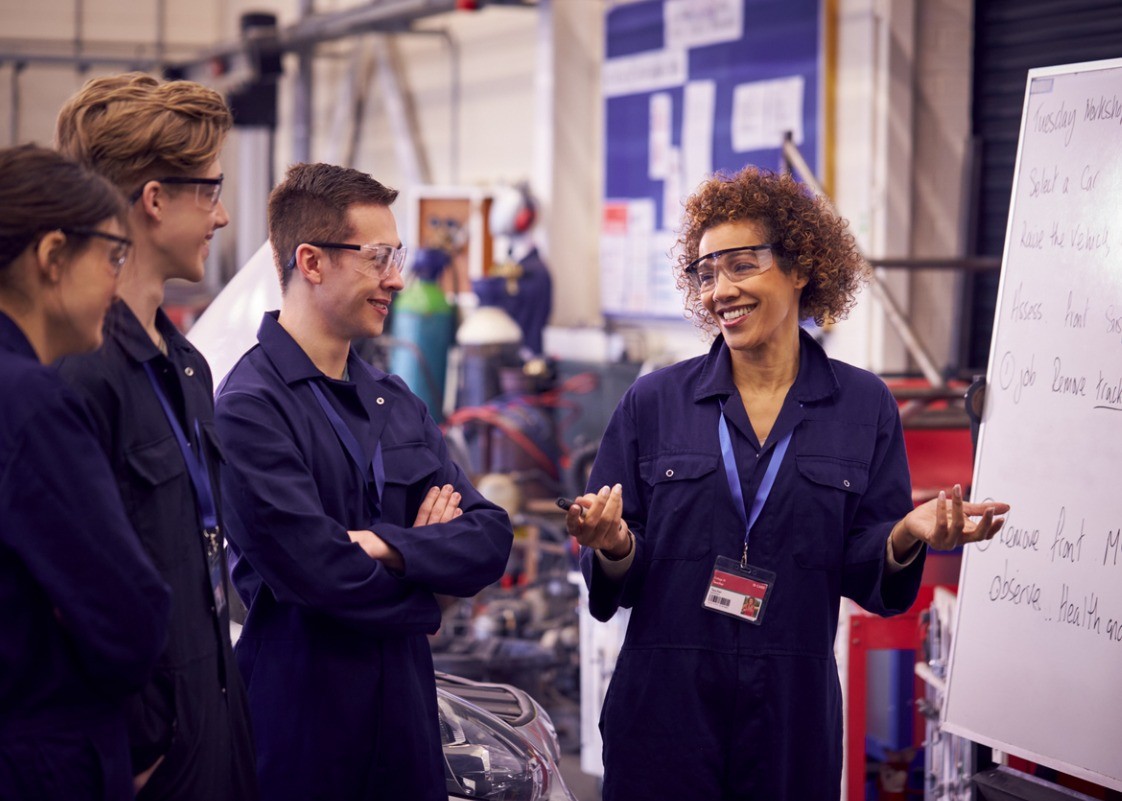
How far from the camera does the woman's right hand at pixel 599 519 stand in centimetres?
203

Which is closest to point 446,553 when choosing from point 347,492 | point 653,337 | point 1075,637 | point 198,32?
point 347,492

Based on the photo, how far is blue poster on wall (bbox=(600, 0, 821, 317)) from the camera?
6.91 meters

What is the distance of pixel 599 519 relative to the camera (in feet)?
6.70

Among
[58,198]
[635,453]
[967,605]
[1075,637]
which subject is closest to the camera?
[58,198]

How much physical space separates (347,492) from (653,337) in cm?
664

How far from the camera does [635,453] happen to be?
A: 7.46ft

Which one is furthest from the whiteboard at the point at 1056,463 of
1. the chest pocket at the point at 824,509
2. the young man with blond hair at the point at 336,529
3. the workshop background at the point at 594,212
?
the young man with blond hair at the point at 336,529

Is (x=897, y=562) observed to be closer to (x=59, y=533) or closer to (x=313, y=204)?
(x=313, y=204)

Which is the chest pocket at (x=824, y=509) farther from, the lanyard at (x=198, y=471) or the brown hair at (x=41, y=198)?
the brown hair at (x=41, y=198)

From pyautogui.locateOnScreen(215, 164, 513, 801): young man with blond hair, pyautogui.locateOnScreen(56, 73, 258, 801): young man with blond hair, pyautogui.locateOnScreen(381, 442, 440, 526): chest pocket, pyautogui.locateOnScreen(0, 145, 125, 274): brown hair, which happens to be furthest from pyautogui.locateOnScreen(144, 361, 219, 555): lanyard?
pyautogui.locateOnScreen(381, 442, 440, 526): chest pocket

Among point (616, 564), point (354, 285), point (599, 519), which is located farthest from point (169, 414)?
point (616, 564)

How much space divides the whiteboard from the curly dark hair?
437 mm

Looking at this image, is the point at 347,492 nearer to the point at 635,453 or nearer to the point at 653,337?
the point at 635,453

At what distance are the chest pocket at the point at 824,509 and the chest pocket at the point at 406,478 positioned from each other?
2.02ft
